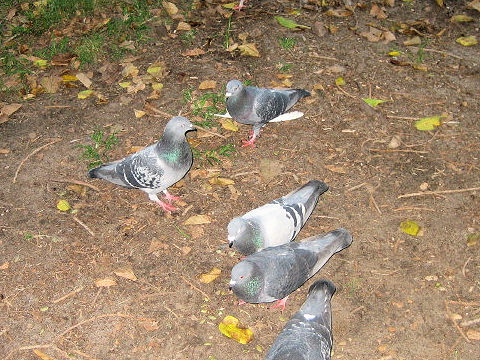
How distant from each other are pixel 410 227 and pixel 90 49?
14.3 ft

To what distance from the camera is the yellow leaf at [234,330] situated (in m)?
4.09

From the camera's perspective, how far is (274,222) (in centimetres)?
445

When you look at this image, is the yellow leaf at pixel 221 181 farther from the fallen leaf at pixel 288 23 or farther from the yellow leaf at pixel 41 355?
the fallen leaf at pixel 288 23

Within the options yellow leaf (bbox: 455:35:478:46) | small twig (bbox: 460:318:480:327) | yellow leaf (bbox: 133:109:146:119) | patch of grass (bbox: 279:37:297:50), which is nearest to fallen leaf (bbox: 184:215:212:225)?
yellow leaf (bbox: 133:109:146:119)

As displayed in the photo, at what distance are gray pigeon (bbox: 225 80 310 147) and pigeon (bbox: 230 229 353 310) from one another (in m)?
1.56

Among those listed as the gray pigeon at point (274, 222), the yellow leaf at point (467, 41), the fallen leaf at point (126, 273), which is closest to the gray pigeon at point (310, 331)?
the gray pigeon at point (274, 222)

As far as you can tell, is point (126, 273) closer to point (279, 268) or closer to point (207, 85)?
point (279, 268)

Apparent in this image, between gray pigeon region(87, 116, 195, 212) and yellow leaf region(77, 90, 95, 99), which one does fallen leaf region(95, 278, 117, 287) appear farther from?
yellow leaf region(77, 90, 95, 99)

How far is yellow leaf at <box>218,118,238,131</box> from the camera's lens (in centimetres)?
581

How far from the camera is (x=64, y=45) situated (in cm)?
677

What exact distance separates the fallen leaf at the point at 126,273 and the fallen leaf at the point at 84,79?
265 cm

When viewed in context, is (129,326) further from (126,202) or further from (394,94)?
(394,94)

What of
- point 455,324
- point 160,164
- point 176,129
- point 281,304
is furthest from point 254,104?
point 455,324

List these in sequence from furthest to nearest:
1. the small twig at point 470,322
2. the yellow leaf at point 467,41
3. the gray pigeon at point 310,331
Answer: the yellow leaf at point 467,41, the small twig at point 470,322, the gray pigeon at point 310,331
